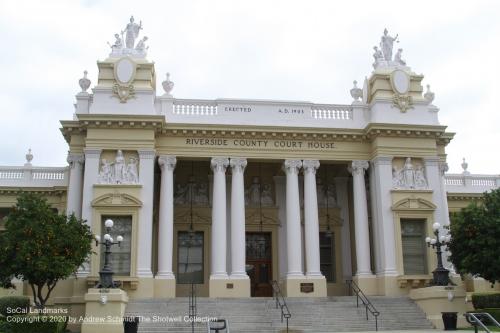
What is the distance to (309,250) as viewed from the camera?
29094 millimetres

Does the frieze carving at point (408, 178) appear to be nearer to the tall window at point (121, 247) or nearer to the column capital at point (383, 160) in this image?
the column capital at point (383, 160)

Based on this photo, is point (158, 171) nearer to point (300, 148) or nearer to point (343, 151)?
point (300, 148)

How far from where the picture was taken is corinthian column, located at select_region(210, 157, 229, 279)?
28.2 m

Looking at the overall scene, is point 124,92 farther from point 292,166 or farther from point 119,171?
point 292,166

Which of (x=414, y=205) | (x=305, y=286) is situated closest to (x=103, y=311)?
(x=305, y=286)

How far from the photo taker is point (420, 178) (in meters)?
30.2

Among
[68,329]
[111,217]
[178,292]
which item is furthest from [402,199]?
[68,329]

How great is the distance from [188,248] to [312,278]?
701 centimetres

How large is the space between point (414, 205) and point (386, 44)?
9058mm

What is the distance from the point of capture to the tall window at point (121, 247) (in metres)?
27.5

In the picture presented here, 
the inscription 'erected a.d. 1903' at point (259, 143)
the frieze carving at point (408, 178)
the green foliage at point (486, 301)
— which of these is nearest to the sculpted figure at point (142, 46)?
the inscription 'erected a.d. 1903' at point (259, 143)

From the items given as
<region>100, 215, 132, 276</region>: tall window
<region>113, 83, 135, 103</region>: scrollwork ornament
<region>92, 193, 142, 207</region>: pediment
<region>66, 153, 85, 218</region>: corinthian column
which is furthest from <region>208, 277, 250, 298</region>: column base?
<region>113, 83, 135, 103</region>: scrollwork ornament

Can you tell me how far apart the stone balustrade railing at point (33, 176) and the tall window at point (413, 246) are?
1912cm

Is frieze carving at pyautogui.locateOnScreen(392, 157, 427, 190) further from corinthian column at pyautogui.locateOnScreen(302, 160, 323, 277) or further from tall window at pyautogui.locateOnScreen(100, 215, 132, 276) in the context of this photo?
tall window at pyautogui.locateOnScreen(100, 215, 132, 276)
